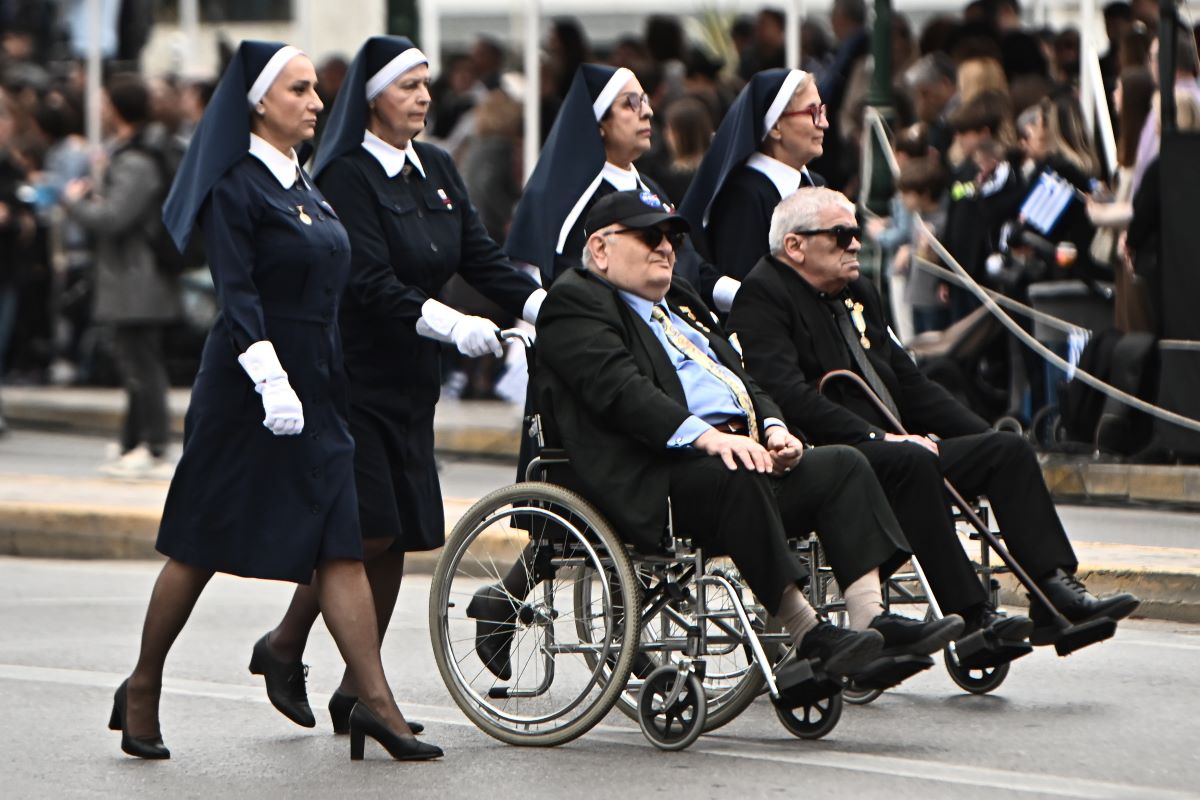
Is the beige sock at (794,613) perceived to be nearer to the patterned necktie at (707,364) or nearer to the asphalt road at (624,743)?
the asphalt road at (624,743)

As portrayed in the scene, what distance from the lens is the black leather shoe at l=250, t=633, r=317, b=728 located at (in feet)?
24.2

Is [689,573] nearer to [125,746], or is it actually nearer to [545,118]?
[125,746]

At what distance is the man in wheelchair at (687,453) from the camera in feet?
22.5

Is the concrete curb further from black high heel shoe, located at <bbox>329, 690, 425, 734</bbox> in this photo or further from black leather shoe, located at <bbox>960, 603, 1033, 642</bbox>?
black leather shoe, located at <bbox>960, 603, 1033, 642</bbox>

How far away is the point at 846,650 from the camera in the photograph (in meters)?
6.75

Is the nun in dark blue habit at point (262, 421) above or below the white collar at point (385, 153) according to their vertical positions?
below

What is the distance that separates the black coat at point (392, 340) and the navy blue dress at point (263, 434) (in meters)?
0.34

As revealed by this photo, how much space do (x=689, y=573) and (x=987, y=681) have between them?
1344 millimetres

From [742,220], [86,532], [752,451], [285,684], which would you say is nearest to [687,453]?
[752,451]

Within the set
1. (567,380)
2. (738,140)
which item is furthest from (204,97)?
(567,380)

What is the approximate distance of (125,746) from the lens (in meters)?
7.02

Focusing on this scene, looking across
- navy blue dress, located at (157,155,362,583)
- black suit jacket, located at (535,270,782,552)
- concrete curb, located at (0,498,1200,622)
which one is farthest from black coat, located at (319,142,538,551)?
concrete curb, located at (0,498,1200,622)

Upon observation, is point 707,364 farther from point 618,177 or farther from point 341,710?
point 341,710

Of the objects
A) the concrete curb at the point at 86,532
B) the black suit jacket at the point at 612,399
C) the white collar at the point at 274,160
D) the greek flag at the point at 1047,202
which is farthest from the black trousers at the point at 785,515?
the greek flag at the point at 1047,202
